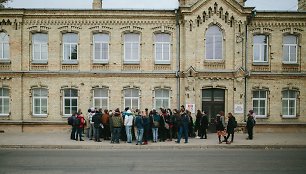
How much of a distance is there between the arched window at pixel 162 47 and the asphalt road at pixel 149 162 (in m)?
10.5

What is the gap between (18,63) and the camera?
81.9ft

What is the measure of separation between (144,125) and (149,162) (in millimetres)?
5909

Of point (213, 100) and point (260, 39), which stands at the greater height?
point (260, 39)

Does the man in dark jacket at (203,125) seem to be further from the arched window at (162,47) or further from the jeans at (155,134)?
the arched window at (162,47)

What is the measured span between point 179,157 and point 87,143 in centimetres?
654

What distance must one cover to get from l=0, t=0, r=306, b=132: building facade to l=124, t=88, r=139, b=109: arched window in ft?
0.24

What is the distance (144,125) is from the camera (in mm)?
19344

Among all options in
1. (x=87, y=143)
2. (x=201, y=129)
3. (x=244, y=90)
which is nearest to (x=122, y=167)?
(x=87, y=143)

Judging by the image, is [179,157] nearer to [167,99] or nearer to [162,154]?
[162,154]

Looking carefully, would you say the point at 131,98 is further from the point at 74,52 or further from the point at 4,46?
the point at 4,46

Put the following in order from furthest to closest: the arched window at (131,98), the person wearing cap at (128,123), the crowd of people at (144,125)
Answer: the arched window at (131,98) → the person wearing cap at (128,123) → the crowd of people at (144,125)

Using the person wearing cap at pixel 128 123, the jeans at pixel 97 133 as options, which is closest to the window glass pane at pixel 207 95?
the person wearing cap at pixel 128 123

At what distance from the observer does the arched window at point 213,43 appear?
24906 millimetres

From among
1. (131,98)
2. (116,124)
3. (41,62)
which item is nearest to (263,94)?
(131,98)
